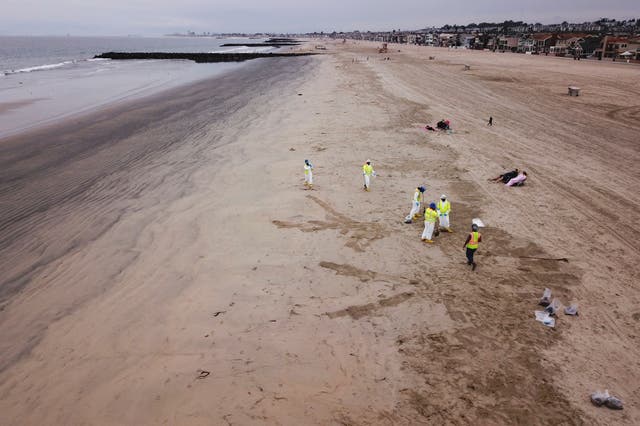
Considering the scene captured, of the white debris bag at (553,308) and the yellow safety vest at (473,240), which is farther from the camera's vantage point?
the yellow safety vest at (473,240)

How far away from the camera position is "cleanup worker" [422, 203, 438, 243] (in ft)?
34.6

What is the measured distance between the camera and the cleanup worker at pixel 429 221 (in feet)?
34.6

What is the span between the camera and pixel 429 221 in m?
10.7

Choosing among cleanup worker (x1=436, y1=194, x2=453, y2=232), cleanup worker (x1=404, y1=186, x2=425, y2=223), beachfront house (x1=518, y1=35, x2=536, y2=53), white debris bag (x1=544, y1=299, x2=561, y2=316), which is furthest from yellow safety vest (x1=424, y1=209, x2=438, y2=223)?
beachfront house (x1=518, y1=35, x2=536, y2=53)

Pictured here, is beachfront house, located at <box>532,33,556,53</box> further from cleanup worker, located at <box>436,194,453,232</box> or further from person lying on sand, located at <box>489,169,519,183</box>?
cleanup worker, located at <box>436,194,453,232</box>

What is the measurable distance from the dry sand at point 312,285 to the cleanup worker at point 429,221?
1.20ft

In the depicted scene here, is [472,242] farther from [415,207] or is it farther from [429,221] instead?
[415,207]

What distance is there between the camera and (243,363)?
6.92 meters

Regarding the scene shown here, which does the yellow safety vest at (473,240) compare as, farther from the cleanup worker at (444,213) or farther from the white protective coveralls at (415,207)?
the white protective coveralls at (415,207)

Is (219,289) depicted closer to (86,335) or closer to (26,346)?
(86,335)

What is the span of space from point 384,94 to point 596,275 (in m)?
28.6

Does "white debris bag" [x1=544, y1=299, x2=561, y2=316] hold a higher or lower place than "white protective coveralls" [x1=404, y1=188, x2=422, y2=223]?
lower

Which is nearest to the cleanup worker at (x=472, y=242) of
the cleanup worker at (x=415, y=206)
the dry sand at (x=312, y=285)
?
the dry sand at (x=312, y=285)

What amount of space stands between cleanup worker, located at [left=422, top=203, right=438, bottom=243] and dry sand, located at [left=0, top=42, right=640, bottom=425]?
37 cm
